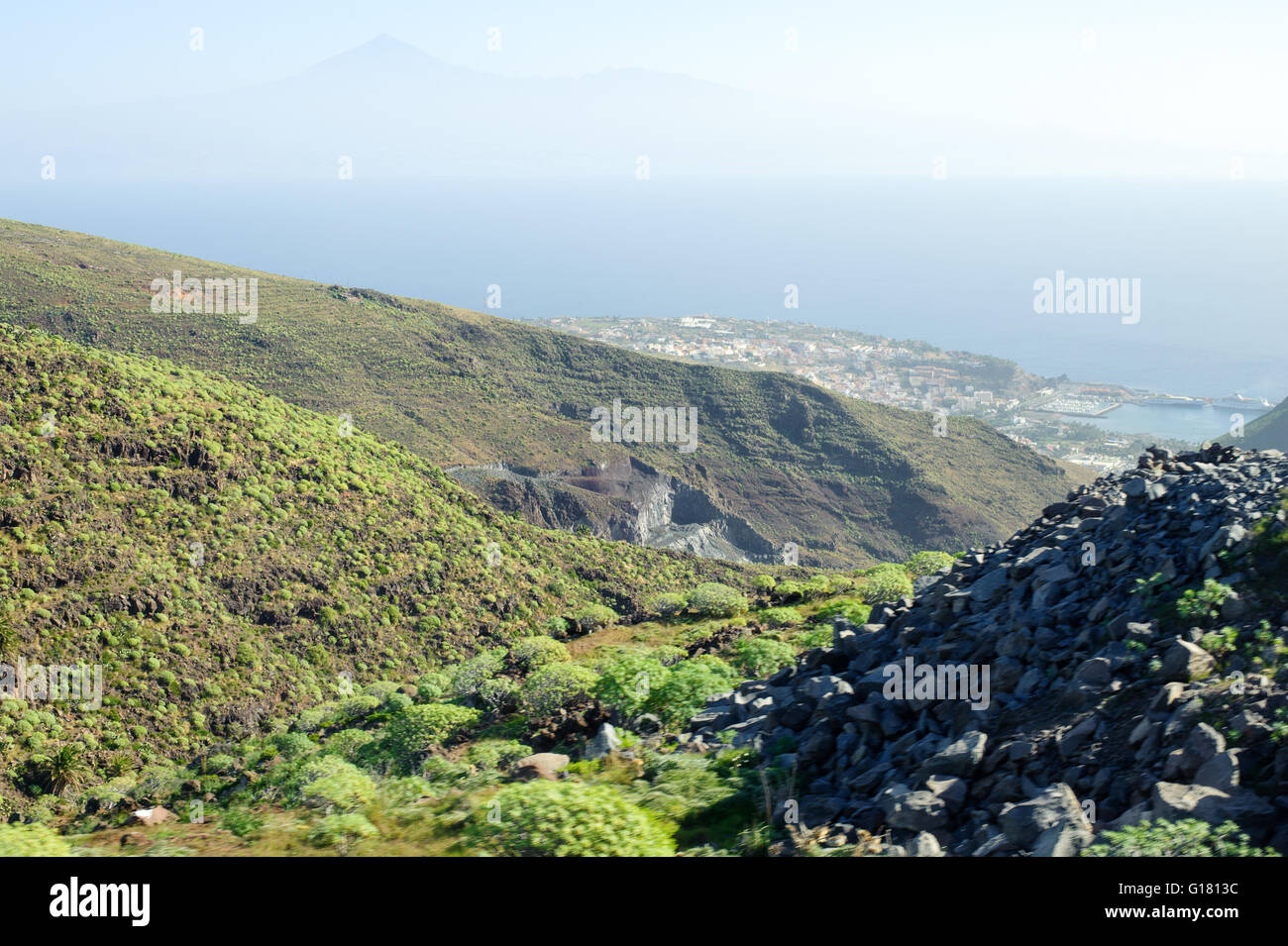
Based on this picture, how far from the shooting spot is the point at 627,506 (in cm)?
6100

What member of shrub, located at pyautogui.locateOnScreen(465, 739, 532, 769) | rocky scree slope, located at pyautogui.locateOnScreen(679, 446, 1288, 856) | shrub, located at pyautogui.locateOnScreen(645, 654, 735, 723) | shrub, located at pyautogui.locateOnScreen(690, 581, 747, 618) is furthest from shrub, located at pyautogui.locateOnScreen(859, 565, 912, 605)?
shrub, located at pyautogui.locateOnScreen(465, 739, 532, 769)

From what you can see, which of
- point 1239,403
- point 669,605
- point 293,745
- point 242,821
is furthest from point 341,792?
point 1239,403

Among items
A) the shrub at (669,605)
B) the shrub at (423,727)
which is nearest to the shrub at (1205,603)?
the shrub at (423,727)

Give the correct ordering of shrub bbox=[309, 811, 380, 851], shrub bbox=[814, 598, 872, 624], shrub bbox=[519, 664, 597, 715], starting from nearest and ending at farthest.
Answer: shrub bbox=[309, 811, 380, 851] → shrub bbox=[519, 664, 597, 715] → shrub bbox=[814, 598, 872, 624]

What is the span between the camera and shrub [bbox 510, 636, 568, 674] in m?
22.8

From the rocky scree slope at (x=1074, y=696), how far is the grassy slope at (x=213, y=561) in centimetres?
1552

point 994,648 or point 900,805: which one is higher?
point 994,648

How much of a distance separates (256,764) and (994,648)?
584 inches

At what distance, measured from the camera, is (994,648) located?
12.1 meters

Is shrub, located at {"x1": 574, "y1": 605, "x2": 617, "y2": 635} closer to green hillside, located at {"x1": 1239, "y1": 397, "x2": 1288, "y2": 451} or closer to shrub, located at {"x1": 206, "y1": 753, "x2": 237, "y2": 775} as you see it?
shrub, located at {"x1": 206, "y1": 753, "x2": 237, "y2": 775}

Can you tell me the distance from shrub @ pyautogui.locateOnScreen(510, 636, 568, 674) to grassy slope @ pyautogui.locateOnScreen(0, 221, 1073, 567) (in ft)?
106

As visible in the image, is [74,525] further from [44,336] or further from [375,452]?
[375,452]

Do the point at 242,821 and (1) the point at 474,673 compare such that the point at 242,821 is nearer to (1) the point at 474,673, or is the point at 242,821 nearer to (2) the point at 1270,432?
(1) the point at 474,673
